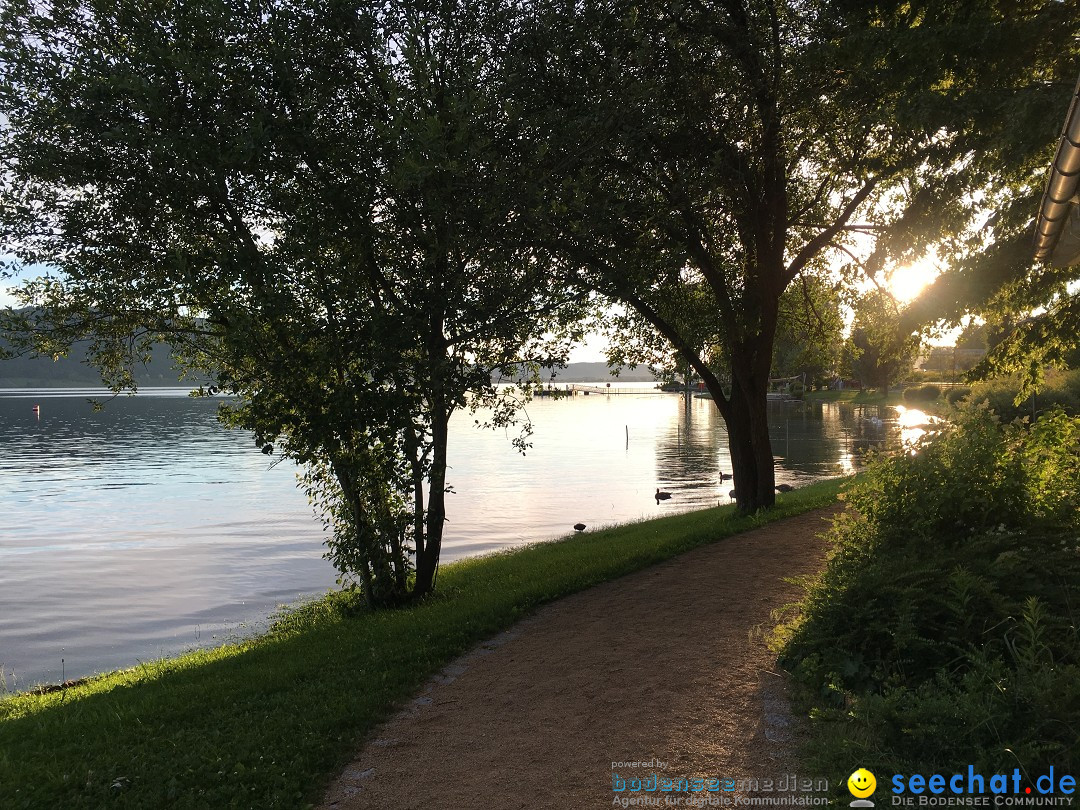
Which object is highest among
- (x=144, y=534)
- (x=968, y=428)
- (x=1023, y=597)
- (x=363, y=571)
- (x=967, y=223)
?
(x=967, y=223)

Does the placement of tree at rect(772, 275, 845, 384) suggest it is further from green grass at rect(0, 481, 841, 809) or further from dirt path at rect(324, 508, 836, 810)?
dirt path at rect(324, 508, 836, 810)

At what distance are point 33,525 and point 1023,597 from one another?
28.3 meters

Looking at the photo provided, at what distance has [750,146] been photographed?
1430cm

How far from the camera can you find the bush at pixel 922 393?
79.2 m

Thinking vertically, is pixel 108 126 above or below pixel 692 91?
below

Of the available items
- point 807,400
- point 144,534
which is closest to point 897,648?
point 144,534

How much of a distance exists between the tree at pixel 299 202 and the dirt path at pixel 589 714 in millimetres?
3229

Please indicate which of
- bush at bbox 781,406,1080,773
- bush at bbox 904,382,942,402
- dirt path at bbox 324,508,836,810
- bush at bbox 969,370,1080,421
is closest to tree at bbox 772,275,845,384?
bush at bbox 781,406,1080,773

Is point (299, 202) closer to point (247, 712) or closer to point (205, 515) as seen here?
point (247, 712)

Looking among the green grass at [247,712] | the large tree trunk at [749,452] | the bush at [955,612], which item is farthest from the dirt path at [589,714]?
the large tree trunk at [749,452]

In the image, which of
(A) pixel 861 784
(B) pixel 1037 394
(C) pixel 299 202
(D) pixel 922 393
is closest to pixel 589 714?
(A) pixel 861 784

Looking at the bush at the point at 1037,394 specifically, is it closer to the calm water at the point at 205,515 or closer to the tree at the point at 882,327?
the calm water at the point at 205,515

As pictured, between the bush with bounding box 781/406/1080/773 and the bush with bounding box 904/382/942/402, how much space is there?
3021 inches

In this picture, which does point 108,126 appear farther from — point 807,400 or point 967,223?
point 807,400
